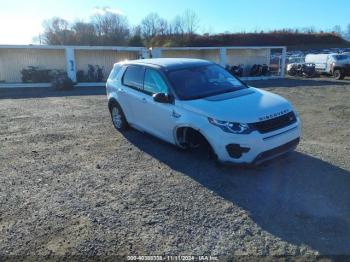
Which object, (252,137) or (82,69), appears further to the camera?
(82,69)

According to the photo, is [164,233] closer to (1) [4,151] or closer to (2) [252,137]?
(2) [252,137]

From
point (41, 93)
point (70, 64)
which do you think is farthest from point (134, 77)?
point (70, 64)

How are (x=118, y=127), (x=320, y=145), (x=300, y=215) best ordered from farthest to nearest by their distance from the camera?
1. (x=118, y=127)
2. (x=320, y=145)
3. (x=300, y=215)

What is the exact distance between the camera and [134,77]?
23.0 feet

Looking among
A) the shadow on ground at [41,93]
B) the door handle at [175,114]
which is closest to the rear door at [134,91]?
the door handle at [175,114]

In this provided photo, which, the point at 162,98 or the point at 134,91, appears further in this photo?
the point at 134,91

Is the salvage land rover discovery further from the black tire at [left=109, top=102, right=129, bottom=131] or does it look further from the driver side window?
the black tire at [left=109, top=102, right=129, bottom=131]

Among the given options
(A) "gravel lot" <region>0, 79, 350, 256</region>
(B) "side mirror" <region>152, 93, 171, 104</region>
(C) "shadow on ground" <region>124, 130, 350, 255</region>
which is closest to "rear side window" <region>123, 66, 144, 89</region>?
(B) "side mirror" <region>152, 93, 171, 104</region>

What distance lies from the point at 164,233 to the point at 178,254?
41cm

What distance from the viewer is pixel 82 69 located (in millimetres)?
24547

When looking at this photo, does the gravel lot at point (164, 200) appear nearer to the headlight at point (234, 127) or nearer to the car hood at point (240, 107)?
the headlight at point (234, 127)

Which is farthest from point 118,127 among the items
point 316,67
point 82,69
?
point 316,67

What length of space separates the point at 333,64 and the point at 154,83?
22451 mm

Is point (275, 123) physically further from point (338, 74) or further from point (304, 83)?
point (338, 74)
